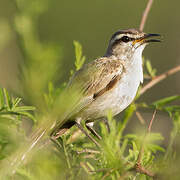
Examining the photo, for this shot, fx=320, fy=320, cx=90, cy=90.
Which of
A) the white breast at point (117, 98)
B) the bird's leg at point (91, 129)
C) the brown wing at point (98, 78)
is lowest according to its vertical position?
the bird's leg at point (91, 129)

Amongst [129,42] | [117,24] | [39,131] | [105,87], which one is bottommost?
[39,131]

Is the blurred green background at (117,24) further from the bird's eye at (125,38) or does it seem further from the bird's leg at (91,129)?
the bird's leg at (91,129)

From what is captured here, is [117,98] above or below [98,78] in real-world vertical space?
below

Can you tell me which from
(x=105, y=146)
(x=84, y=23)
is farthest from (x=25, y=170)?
(x=84, y=23)

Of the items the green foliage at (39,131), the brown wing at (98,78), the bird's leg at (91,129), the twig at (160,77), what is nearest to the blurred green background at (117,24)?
the brown wing at (98,78)

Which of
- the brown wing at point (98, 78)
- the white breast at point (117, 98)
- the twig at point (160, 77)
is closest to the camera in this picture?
the twig at point (160, 77)

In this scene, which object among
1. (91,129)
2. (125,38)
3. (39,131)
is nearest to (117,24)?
(125,38)

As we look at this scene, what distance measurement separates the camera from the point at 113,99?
377 centimetres

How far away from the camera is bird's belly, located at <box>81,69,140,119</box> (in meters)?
3.72

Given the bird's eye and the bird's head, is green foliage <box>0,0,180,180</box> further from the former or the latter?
the bird's eye

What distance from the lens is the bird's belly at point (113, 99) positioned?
12.2ft

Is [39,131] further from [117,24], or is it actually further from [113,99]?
[117,24]

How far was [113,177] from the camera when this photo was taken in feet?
5.03

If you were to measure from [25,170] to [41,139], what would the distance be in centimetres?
65
